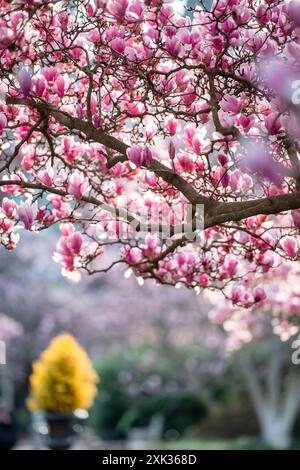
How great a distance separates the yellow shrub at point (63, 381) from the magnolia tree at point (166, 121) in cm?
625

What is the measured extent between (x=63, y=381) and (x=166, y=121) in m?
7.04

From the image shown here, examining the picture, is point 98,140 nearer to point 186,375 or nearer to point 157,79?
point 157,79

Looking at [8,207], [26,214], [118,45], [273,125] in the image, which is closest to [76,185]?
[26,214]

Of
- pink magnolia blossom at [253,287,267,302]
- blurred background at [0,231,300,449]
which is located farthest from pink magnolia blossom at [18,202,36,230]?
blurred background at [0,231,300,449]

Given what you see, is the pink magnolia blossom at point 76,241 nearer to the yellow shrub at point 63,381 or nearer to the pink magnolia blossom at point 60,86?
the pink magnolia blossom at point 60,86

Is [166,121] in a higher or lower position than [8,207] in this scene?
higher

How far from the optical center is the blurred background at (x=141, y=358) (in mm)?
15891

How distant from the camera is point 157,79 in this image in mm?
3729

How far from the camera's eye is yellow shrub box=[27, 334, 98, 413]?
10.1 m

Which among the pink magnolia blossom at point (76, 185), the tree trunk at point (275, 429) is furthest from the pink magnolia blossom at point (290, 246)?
the tree trunk at point (275, 429)

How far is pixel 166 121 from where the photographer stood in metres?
3.79

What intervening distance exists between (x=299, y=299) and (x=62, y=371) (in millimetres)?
4836

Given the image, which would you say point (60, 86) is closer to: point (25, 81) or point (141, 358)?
point (25, 81)

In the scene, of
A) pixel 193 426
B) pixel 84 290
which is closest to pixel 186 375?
pixel 193 426
